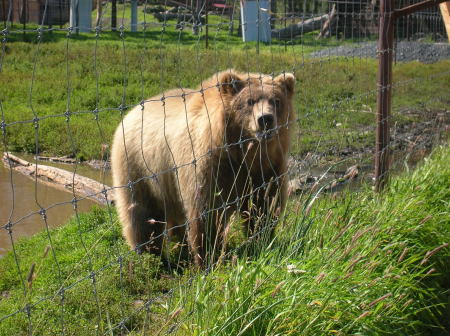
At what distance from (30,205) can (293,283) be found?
4955 mm

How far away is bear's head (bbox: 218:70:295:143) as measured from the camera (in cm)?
561

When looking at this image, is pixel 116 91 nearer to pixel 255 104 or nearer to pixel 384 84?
pixel 384 84

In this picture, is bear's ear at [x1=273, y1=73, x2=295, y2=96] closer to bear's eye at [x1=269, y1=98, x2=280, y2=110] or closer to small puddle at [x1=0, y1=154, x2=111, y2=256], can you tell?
bear's eye at [x1=269, y1=98, x2=280, y2=110]

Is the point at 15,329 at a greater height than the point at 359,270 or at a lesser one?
lesser

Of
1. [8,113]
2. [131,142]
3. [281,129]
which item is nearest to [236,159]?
[281,129]

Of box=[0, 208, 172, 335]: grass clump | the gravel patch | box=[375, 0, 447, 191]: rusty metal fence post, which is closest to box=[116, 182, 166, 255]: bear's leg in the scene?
box=[0, 208, 172, 335]: grass clump

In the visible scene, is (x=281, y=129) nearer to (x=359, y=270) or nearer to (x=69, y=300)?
(x=359, y=270)

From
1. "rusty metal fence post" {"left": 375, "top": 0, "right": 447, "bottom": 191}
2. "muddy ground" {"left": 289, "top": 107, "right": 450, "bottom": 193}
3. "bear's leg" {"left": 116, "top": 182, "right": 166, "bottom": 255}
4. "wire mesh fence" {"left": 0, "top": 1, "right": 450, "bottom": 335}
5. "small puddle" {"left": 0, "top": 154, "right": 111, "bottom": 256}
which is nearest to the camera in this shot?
"wire mesh fence" {"left": 0, "top": 1, "right": 450, "bottom": 335}

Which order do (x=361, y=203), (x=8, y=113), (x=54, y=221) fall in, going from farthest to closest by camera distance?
1. (x=8, y=113)
2. (x=54, y=221)
3. (x=361, y=203)

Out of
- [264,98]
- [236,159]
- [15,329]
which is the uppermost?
[264,98]

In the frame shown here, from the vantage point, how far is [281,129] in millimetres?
5926

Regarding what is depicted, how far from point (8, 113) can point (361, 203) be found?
7922mm

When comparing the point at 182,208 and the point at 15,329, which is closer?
the point at 15,329

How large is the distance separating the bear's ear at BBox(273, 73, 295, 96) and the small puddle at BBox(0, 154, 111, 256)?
2167mm
